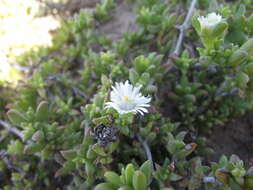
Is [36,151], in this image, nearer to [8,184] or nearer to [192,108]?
[8,184]

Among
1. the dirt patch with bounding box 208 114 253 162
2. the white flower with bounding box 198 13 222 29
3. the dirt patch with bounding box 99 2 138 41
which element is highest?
the dirt patch with bounding box 99 2 138 41

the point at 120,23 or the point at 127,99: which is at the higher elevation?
the point at 120,23

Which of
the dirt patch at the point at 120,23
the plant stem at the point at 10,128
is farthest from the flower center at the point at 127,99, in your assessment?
the dirt patch at the point at 120,23

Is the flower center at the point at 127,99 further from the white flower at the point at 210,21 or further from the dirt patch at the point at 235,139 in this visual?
the dirt patch at the point at 235,139

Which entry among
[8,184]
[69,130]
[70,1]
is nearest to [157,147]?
[69,130]

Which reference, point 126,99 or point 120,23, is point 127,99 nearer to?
point 126,99

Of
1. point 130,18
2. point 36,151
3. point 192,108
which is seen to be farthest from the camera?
point 130,18

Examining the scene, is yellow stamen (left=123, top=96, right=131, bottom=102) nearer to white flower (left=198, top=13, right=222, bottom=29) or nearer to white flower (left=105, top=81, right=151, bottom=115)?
white flower (left=105, top=81, right=151, bottom=115)

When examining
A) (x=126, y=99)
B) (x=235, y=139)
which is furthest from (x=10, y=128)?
(x=235, y=139)

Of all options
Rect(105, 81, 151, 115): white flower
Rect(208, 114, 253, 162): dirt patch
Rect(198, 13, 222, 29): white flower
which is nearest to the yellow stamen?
Rect(105, 81, 151, 115): white flower
